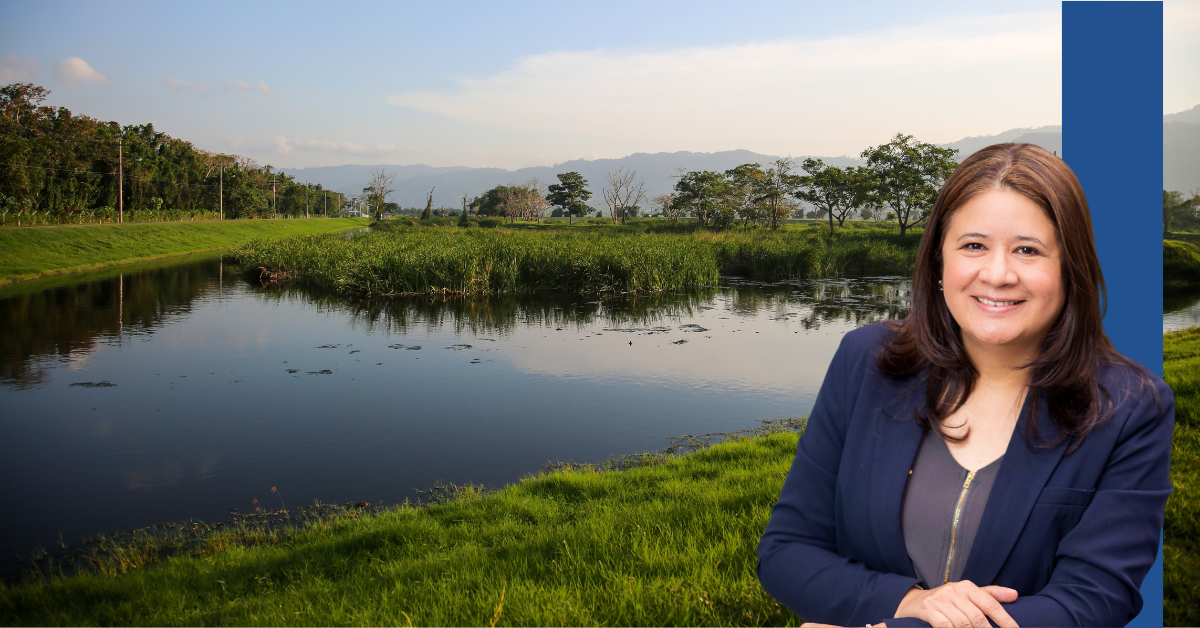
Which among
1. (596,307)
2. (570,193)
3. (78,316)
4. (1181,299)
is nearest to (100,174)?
(78,316)

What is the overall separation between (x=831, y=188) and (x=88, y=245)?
31952mm

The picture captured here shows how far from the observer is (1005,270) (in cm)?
120

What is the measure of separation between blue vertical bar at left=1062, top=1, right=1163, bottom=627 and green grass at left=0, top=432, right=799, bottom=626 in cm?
128

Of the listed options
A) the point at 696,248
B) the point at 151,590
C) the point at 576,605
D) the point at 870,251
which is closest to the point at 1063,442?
the point at 576,605

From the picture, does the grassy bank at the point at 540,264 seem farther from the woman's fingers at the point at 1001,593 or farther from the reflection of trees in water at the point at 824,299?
the woman's fingers at the point at 1001,593

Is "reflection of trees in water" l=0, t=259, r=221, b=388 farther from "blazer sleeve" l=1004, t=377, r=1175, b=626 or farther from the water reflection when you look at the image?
the water reflection

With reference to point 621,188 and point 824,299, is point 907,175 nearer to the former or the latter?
point 824,299

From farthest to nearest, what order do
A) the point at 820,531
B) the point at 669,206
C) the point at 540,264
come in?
the point at 669,206 → the point at 540,264 → the point at 820,531

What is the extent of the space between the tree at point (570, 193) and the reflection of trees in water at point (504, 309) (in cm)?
5152

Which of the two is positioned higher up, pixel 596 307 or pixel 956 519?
pixel 596 307

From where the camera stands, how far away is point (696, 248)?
21.2 metres

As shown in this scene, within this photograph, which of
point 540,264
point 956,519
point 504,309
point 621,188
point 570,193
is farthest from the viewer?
point 570,193

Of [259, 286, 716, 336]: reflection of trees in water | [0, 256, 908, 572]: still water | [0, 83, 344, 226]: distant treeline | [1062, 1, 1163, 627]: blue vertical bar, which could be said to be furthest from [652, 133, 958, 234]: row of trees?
[0, 83, 344, 226]: distant treeline

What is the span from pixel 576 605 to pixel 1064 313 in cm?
173
